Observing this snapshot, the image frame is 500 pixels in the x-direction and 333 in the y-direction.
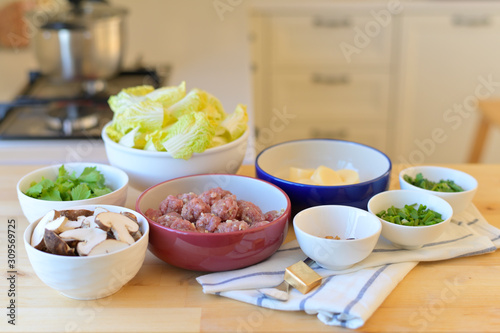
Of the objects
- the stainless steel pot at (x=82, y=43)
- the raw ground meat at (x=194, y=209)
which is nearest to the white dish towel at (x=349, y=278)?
the raw ground meat at (x=194, y=209)

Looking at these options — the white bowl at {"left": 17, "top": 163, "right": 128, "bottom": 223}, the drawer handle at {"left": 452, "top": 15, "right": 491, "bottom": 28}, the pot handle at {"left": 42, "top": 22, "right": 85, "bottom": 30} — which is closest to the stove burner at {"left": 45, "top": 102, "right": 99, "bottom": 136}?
the pot handle at {"left": 42, "top": 22, "right": 85, "bottom": 30}

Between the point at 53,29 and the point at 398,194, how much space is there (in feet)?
4.14

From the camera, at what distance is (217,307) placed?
0.88 m

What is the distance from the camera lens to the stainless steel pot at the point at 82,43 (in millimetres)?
1800

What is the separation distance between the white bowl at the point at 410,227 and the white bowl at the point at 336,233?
37 mm

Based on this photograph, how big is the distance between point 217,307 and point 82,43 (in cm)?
123

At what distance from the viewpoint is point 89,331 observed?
0.82 meters

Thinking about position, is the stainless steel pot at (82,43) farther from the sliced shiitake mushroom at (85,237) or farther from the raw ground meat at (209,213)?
the sliced shiitake mushroom at (85,237)

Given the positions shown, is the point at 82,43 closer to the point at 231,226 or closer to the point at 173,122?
the point at 173,122

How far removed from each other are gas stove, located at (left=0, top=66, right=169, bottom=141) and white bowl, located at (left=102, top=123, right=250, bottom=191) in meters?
0.59

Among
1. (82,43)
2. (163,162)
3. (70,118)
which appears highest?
(82,43)

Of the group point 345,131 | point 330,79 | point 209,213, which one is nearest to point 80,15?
point 209,213

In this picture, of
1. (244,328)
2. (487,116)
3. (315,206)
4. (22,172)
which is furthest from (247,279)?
(487,116)

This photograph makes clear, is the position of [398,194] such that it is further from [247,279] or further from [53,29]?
[53,29]
